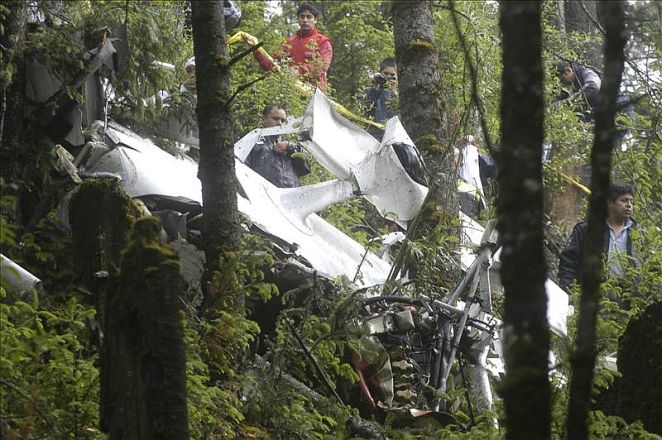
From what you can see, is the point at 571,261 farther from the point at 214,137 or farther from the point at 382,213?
the point at 214,137

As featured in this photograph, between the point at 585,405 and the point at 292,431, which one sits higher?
the point at 585,405

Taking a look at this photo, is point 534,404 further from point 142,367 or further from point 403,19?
point 403,19

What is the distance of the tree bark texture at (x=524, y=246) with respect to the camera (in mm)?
4098

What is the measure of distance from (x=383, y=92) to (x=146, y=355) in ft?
42.3

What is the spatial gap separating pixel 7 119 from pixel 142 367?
491 cm

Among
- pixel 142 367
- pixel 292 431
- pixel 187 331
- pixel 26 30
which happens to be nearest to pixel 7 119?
pixel 26 30

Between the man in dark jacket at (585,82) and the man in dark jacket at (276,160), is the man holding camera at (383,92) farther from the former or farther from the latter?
the man in dark jacket at (276,160)

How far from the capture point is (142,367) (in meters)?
4.80

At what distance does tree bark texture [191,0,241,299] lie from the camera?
8195mm

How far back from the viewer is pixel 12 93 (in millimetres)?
9266

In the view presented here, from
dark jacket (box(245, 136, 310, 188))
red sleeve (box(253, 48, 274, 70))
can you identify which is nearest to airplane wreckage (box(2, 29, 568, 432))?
dark jacket (box(245, 136, 310, 188))

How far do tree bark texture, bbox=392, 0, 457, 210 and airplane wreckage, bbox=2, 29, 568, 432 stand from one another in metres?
0.93

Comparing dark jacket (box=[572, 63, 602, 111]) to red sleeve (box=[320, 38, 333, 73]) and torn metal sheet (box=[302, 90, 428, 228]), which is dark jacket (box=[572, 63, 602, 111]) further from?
torn metal sheet (box=[302, 90, 428, 228])

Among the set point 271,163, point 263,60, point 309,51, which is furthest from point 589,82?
point 271,163
